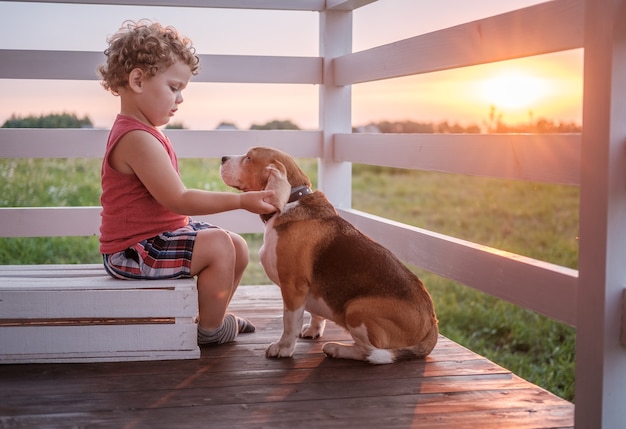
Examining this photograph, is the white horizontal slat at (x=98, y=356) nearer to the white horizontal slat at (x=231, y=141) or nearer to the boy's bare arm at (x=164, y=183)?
the boy's bare arm at (x=164, y=183)

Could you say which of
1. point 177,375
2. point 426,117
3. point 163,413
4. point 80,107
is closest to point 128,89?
point 177,375

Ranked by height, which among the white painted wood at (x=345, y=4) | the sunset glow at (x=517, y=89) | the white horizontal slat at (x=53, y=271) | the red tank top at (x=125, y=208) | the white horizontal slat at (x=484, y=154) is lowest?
the white horizontal slat at (x=53, y=271)

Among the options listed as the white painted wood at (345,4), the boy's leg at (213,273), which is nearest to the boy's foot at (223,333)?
the boy's leg at (213,273)

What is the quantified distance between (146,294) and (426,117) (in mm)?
5319

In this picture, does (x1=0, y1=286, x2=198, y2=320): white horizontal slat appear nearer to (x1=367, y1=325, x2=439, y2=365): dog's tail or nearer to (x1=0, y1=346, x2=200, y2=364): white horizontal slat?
(x1=0, y1=346, x2=200, y2=364): white horizontal slat

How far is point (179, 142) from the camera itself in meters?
4.75

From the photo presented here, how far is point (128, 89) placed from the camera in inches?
135

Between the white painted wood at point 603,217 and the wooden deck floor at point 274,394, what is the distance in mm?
226

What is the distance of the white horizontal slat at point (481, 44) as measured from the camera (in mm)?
2686

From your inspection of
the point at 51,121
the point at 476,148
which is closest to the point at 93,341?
the point at 476,148

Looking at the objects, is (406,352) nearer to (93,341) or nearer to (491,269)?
(491,269)

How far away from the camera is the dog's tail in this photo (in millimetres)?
3072

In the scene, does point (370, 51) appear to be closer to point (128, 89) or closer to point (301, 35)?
point (128, 89)

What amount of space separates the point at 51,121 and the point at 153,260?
421 cm
